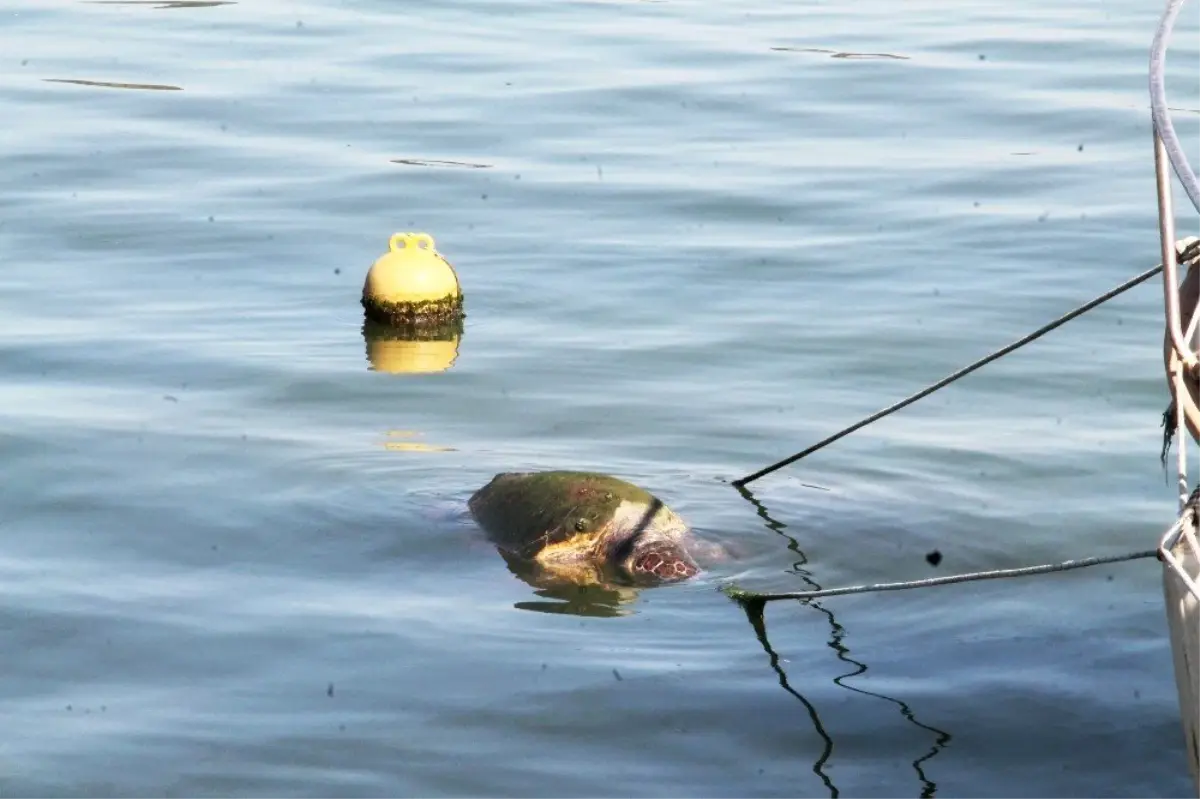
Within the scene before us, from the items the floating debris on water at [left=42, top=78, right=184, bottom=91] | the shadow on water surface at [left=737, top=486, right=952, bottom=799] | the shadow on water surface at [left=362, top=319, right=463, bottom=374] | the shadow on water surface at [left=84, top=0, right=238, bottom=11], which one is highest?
the shadow on water surface at [left=84, top=0, right=238, bottom=11]

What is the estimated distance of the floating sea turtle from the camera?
7.89 metres

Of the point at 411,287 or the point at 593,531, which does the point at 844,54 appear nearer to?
the point at 411,287

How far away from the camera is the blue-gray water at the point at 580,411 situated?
661 centimetres

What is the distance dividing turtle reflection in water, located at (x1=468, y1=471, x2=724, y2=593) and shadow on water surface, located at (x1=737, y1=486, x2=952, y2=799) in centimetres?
37

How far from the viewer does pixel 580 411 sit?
10156 millimetres

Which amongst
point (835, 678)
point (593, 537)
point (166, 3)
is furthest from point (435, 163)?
point (835, 678)

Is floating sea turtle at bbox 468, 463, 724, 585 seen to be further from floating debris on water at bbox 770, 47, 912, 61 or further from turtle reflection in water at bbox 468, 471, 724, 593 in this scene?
floating debris on water at bbox 770, 47, 912, 61

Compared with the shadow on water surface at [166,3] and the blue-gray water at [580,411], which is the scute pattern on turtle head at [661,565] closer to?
the blue-gray water at [580,411]

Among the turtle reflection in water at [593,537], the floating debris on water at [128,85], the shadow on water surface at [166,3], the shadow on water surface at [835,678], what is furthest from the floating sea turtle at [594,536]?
the shadow on water surface at [166,3]

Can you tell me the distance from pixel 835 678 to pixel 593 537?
1.35 m

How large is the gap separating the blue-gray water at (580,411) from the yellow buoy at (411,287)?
0.79ft

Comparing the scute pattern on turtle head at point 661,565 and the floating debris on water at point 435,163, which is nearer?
the scute pattern on turtle head at point 661,565

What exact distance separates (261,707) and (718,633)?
1.65 metres

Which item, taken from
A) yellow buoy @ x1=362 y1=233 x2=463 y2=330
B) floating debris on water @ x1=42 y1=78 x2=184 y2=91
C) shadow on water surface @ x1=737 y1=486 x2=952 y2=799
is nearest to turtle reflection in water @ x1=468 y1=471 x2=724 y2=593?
shadow on water surface @ x1=737 y1=486 x2=952 y2=799
